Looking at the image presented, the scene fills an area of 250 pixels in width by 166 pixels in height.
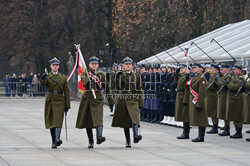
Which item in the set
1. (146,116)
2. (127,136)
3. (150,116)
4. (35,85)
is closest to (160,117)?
(150,116)

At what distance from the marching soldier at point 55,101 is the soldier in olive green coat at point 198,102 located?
3305 millimetres

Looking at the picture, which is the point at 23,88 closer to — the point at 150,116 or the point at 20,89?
the point at 20,89

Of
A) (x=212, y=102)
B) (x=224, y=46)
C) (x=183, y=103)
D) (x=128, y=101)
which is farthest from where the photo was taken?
(x=224, y=46)

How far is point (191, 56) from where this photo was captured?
26.8 m

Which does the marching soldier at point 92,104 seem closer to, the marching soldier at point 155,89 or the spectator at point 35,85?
the marching soldier at point 155,89

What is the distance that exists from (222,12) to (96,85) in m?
29.9

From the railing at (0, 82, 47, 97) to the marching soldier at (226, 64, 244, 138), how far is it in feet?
96.5

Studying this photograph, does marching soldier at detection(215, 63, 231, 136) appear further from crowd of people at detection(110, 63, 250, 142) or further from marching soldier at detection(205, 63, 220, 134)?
marching soldier at detection(205, 63, 220, 134)

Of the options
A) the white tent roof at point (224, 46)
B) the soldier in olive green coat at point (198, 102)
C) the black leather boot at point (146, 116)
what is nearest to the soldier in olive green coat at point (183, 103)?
the soldier in olive green coat at point (198, 102)

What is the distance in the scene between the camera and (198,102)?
16516mm

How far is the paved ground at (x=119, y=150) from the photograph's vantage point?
1270 cm

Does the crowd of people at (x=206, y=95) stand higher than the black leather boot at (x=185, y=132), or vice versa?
the crowd of people at (x=206, y=95)

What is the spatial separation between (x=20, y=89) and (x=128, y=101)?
31.8 metres

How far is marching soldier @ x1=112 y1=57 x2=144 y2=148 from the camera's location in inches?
592
